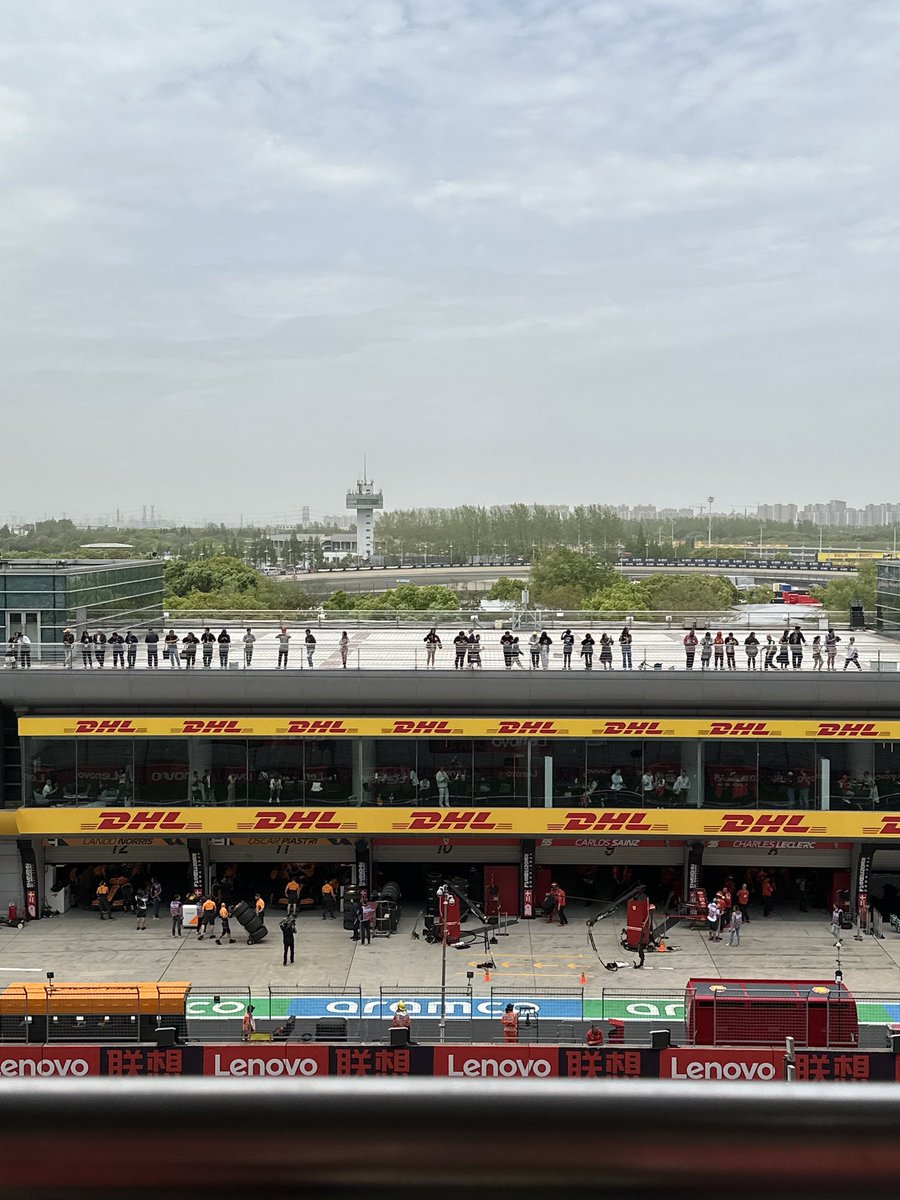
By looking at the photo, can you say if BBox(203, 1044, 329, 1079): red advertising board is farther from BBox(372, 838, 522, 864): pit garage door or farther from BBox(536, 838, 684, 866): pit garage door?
BBox(536, 838, 684, 866): pit garage door

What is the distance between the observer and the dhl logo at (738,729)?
3694 cm

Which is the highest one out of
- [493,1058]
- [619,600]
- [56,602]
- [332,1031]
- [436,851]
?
[56,602]

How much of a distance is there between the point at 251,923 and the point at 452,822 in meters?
6.69

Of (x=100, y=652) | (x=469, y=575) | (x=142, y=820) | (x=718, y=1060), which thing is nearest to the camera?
(x=718, y=1060)

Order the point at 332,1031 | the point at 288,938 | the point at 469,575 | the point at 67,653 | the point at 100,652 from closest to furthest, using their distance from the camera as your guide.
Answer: the point at 332,1031
the point at 288,938
the point at 100,652
the point at 67,653
the point at 469,575

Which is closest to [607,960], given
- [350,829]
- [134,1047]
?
[350,829]

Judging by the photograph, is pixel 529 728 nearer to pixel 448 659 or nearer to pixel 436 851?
pixel 448 659

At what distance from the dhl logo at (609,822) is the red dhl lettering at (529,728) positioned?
2.58m

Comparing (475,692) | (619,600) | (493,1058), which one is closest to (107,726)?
(475,692)

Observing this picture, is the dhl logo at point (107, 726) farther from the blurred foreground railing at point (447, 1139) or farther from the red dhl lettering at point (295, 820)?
the blurred foreground railing at point (447, 1139)

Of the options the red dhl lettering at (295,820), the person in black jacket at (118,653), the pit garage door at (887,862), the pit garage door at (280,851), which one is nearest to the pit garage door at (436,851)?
Result: the pit garage door at (280,851)

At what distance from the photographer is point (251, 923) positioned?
34.7 m

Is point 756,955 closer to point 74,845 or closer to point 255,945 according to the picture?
point 255,945

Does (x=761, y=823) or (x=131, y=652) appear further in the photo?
(x=131, y=652)
